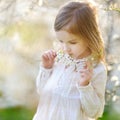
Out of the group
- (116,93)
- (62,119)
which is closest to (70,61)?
(62,119)

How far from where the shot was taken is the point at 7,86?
525cm

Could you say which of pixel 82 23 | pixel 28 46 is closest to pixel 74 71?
pixel 82 23

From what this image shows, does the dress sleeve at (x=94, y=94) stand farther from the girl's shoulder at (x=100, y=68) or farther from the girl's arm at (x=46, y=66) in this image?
the girl's arm at (x=46, y=66)

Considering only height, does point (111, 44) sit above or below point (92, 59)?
below

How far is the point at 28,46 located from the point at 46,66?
92.8 inches

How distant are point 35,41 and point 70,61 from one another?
2.37 m

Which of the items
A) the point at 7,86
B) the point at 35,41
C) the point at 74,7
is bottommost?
the point at 7,86

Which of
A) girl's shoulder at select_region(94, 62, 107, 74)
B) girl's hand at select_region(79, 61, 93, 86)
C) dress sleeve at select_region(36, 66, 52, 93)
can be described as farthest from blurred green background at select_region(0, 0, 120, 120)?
girl's hand at select_region(79, 61, 93, 86)

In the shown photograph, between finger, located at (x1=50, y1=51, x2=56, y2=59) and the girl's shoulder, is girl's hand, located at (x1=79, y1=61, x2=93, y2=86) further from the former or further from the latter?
finger, located at (x1=50, y1=51, x2=56, y2=59)

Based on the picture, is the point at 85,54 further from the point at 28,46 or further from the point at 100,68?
the point at 28,46

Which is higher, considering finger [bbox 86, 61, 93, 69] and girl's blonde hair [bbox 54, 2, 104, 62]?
girl's blonde hair [bbox 54, 2, 104, 62]

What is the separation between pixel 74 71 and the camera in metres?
2.85

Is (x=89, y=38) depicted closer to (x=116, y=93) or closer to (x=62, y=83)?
(x=62, y=83)

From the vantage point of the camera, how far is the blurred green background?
5016mm
